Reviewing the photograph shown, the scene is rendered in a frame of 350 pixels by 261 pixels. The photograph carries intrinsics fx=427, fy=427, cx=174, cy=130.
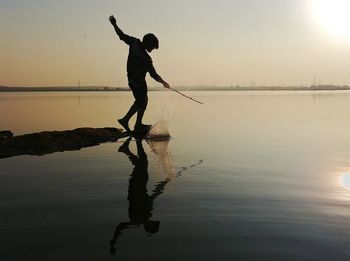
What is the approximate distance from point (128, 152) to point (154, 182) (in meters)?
4.94

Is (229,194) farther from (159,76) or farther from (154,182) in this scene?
(159,76)

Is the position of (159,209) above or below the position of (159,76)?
below

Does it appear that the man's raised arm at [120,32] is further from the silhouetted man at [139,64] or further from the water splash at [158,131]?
the water splash at [158,131]

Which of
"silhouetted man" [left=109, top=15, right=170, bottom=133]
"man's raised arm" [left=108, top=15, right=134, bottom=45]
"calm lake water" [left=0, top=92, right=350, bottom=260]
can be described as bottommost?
"calm lake water" [left=0, top=92, right=350, bottom=260]

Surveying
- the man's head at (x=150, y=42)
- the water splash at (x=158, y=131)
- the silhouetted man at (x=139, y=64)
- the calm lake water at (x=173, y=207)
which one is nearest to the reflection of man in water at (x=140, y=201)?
the calm lake water at (x=173, y=207)

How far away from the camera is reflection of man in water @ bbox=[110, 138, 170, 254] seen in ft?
19.1

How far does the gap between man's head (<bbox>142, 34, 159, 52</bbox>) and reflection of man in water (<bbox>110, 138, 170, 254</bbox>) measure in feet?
15.7

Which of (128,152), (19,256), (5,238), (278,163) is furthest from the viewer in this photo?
(128,152)

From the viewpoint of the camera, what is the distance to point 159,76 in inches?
609

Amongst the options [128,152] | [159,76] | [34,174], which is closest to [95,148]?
[128,152]

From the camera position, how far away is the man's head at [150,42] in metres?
14.8

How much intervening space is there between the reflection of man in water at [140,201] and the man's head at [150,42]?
478cm

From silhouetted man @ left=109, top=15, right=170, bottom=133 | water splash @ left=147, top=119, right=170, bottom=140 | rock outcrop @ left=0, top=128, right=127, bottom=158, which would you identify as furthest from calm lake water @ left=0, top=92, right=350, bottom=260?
water splash @ left=147, top=119, right=170, bottom=140

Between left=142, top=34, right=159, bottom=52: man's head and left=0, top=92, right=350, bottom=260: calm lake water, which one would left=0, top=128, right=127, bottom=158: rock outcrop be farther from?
left=142, top=34, right=159, bottom=52: man's head
